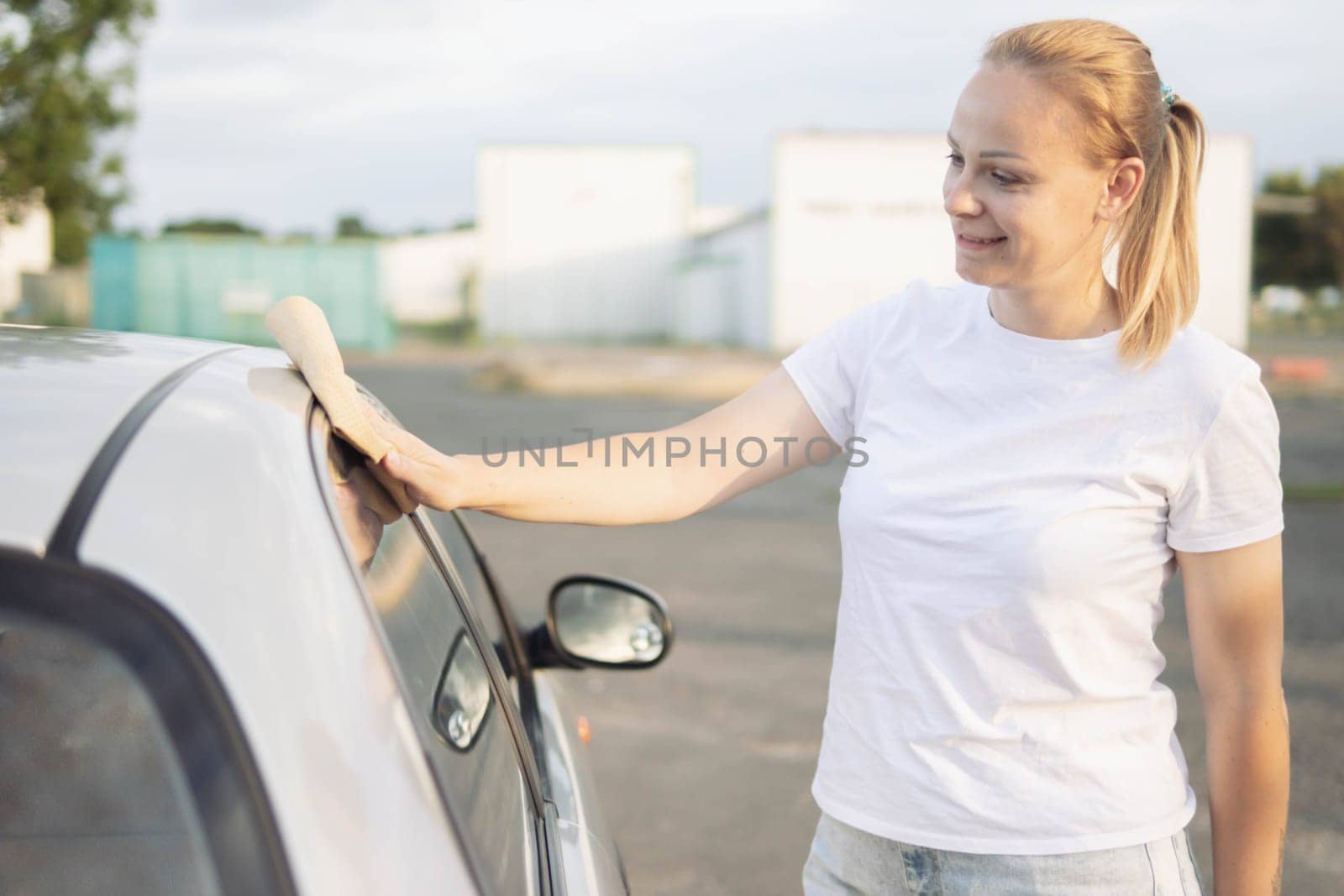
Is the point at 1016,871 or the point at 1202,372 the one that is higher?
the point at 1202,372

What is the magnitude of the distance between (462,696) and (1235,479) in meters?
0.93

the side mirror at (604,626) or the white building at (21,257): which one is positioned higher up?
the side mirror at (604,626)

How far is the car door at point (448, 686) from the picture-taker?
978 mm

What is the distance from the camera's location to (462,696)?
4.17 feet

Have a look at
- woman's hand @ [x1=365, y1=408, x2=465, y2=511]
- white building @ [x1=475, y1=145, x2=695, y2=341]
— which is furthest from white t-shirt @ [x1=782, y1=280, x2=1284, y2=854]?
white building @ [x1=475, y1=145, x2=695, y2=341]

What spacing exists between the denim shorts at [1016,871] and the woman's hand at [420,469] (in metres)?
0.68

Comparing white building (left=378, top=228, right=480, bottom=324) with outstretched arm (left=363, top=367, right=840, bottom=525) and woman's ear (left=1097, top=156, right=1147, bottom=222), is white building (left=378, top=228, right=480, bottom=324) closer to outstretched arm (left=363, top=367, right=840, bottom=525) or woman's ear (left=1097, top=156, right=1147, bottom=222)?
outstretched arm (left=363, top=367, right=840, bottom=525)

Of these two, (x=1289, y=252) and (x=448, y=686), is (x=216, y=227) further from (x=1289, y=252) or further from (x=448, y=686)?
(x=448, y=686)

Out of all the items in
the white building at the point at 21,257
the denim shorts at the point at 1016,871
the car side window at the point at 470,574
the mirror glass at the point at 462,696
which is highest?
the mirror glass at the point at 462,696

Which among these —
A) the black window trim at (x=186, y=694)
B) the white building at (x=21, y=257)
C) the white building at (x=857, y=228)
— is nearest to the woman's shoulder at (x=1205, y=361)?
the black window trim at (x=186, y=694)

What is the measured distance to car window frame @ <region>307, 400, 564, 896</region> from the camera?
0.93 meters

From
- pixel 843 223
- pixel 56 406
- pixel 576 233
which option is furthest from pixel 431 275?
pixel 56 406


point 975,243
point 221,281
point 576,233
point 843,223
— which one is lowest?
point 221,281

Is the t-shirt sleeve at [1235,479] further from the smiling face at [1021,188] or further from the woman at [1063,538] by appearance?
the smiling face at [1021,188]
